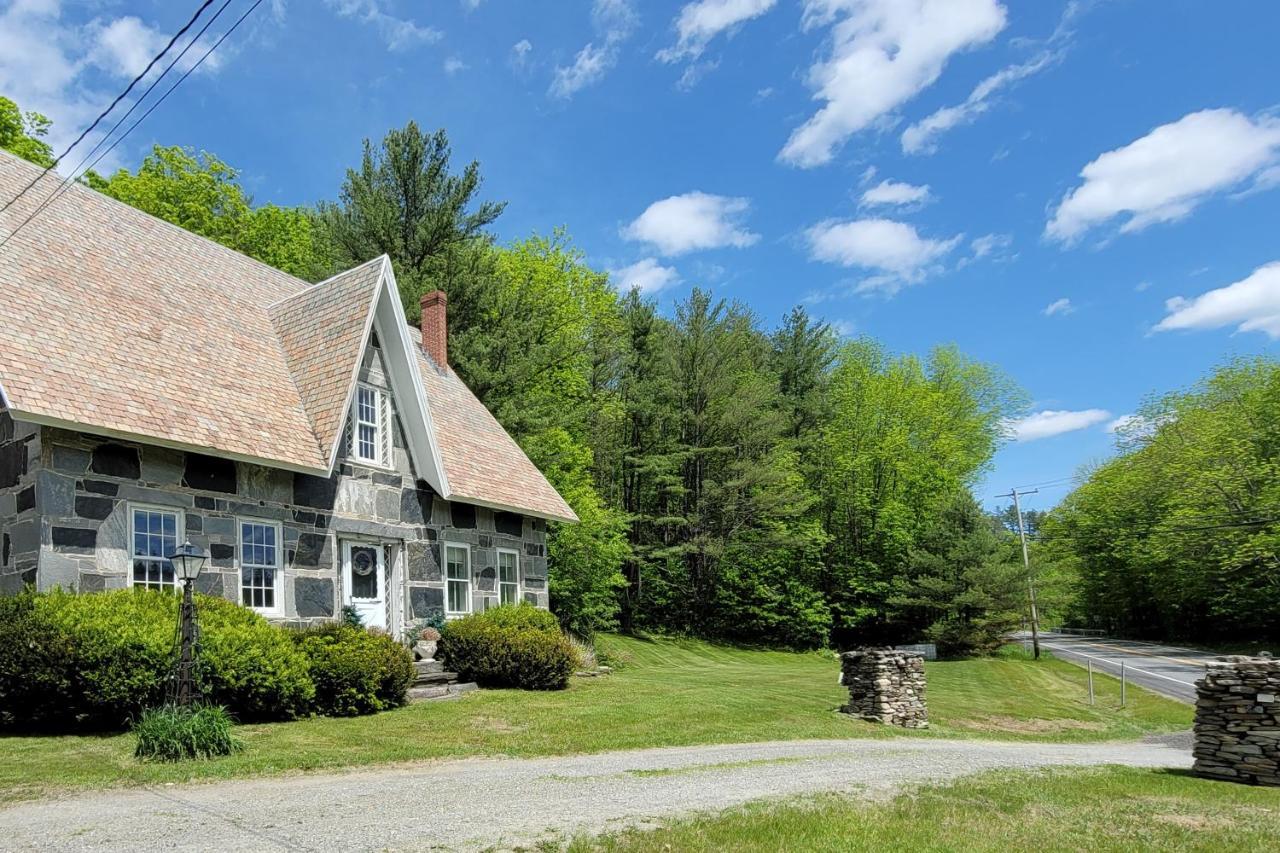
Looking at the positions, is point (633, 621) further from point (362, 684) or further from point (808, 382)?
point (362, 684)

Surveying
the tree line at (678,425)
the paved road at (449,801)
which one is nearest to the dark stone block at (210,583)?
the paved road at (449,801)

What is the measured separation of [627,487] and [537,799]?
31.1m

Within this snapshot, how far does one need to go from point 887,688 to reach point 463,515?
880 cm

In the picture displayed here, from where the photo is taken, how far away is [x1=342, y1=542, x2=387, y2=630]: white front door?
15.6m

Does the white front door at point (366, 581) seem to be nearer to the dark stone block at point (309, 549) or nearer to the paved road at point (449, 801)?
the dark stone block at point (309, 549)

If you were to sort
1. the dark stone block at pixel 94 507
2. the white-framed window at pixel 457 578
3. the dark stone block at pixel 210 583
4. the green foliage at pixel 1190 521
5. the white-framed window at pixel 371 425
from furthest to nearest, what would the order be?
the green foliage at pixel 1190 521, the white-framed window at pixel 457 578, the white-framed window at pixel 371 425, the dark stone block at pixel 210 583, the dark stone block at pixel 94 507

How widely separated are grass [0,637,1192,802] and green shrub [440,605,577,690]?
44cm

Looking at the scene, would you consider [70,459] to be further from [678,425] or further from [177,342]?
[678,425]

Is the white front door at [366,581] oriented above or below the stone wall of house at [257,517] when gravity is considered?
below

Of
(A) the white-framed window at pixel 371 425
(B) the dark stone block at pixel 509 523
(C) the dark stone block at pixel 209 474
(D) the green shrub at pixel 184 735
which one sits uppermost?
(A) the white-framed window at pixel 371 425

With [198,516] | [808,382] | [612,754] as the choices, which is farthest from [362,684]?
[808,382]

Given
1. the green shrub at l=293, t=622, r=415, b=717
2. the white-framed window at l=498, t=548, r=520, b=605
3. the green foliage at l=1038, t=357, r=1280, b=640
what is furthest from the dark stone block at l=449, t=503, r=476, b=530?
the green foliage at l=1038, t=357, r=1280, b=640

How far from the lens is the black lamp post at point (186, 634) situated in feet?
30.8

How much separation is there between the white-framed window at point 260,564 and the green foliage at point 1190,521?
40164 millimetres
